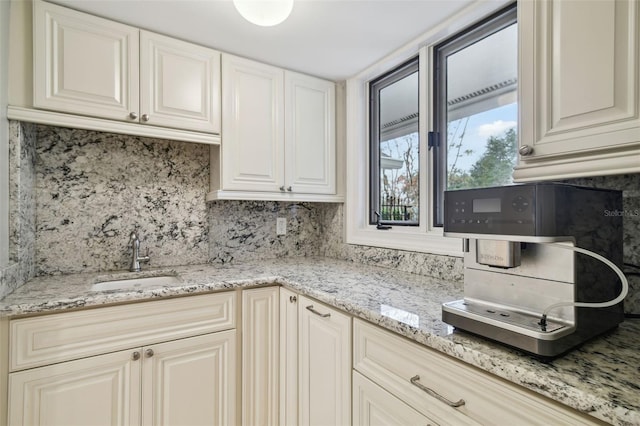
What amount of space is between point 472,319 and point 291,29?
5.10 feet

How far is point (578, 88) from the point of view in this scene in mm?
851

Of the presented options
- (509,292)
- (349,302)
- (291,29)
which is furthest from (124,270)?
(509,292)

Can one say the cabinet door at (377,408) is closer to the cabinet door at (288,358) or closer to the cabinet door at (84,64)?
the cabinet door at (288,358)

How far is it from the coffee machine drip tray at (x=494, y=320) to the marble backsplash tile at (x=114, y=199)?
1640 millimetres

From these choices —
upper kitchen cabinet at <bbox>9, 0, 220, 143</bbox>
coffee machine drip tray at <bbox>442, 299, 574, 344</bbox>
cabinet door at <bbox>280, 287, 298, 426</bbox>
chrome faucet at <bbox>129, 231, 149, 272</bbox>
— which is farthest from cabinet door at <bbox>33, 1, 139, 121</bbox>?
coffee machine drip tray at <bbox>442, 299, 574, 344</bbox>

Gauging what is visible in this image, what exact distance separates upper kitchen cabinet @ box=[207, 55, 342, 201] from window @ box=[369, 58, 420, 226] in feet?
0.95

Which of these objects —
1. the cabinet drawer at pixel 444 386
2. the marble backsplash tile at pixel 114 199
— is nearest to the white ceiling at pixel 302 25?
the marble backsplash tile at pixel 114 199

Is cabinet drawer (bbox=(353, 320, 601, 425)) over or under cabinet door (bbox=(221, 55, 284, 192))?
under

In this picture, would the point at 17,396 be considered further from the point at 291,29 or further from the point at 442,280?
the point at 291,29

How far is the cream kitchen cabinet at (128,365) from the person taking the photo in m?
1.20

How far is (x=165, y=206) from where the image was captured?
1.97m

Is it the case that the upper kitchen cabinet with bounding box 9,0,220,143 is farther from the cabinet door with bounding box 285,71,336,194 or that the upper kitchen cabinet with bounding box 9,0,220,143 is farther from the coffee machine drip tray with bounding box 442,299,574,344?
the coffee machine drip tray with bounding box 442,299,574,344

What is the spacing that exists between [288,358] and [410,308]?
780mm

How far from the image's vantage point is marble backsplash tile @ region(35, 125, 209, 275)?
167cm
